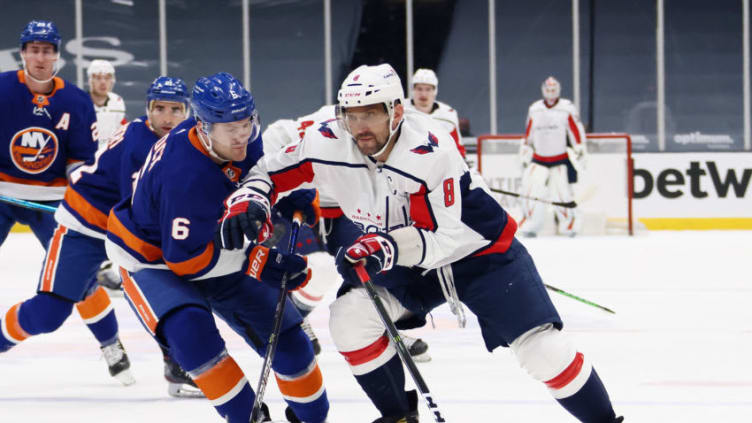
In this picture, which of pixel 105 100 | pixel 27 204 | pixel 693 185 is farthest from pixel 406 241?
Answer: pixel 693 185

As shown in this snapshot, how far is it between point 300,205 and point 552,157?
6.47 meters

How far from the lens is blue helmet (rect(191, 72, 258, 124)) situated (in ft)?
8.11

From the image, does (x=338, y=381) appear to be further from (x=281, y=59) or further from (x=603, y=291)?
(x=281, y=59)

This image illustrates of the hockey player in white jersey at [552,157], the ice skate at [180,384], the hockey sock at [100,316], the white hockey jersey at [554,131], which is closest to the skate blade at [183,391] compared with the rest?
the ice skate at [180,384]

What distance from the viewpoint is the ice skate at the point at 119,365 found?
11.7ft

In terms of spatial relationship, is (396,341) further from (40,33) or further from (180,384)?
(40,33)

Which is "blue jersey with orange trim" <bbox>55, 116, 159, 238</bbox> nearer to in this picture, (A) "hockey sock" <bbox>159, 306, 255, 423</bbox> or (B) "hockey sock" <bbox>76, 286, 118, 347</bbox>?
(B) "hockey sock" <bbox>76, 286, 118, 347</bbox>

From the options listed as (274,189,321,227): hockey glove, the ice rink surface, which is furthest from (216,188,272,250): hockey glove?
the ice rink surface

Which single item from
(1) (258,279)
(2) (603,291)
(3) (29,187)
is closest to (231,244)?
(1) (258,279)

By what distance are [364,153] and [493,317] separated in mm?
494

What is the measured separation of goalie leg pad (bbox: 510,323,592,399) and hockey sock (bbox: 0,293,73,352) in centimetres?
148

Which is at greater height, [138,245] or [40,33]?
Result: [40,33]

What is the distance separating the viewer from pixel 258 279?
2.69 metres

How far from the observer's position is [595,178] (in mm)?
9375
